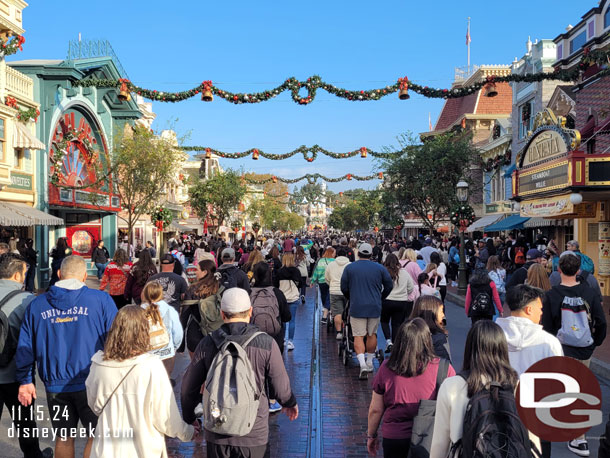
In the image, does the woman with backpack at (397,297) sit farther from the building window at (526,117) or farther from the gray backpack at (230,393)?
the building window at (526,117)

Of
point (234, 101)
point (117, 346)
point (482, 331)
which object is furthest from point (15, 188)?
point (482, 331)

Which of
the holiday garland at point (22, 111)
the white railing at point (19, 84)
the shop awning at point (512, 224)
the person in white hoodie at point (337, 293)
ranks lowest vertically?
the person in white hoodie at point (337, 293)

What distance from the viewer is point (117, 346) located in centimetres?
336

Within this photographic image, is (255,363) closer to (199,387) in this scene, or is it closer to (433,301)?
(199,387)

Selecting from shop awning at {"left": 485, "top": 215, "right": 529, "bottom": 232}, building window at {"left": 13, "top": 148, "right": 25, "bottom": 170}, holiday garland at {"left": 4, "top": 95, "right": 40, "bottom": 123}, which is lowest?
shop awning at {"left": 485, "top": 215, "right": 529, "bottom": 232}

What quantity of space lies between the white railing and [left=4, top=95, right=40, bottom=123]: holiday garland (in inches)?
23.2

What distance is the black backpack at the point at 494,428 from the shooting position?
2438 mm

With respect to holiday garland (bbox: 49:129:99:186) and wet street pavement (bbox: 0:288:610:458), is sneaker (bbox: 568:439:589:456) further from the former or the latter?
holiday garland (bbox: 49:129:99:186)

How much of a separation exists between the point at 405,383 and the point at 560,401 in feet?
2.96

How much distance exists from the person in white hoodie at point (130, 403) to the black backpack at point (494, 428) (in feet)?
5.65

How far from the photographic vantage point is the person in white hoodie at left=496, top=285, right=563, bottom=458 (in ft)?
12.5

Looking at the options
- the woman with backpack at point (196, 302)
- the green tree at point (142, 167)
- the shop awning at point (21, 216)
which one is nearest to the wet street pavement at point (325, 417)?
the woman with backpack at point (196, 302)

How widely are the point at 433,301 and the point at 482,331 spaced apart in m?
1.49

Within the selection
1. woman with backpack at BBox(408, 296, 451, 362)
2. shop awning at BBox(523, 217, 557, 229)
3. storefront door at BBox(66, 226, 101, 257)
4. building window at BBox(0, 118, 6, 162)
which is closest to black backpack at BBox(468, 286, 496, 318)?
woman with backpack at BBox(408, 296, 451, 362)
